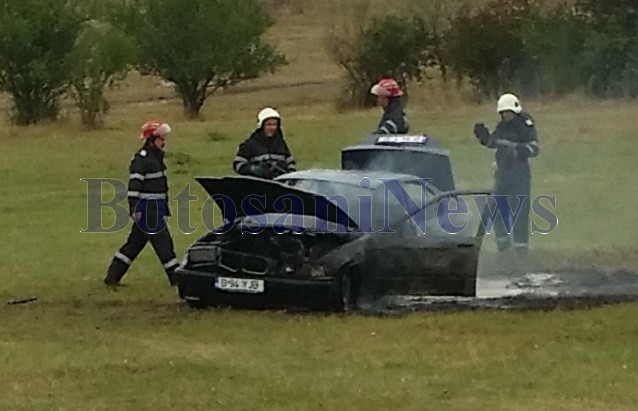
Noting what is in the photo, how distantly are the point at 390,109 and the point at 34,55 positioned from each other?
28.4 meters

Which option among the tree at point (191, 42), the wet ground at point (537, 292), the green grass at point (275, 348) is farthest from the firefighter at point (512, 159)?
the tree at point (191, 42)

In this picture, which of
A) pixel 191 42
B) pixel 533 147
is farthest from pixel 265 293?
pixel 191 42

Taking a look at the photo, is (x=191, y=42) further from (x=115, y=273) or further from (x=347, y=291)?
(x=347, y=291)

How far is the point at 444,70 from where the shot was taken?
43.6 metres

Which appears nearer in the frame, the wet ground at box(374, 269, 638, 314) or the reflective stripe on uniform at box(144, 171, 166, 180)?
the wet ground at box(374, 269, 638, 314)

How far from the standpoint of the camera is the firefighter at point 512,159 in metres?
14.6

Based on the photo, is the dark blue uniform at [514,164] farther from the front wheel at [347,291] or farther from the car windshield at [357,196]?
the front wheel at [347,291]

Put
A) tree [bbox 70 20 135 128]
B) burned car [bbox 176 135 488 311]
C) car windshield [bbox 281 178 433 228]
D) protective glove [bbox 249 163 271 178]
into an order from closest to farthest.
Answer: burned car [bbox 176 135 488 311] < car windshield [bbox 281 178 433 228] < protective glove [bbox 249 163 271 178] < tree [bbox 70 20 135 128]

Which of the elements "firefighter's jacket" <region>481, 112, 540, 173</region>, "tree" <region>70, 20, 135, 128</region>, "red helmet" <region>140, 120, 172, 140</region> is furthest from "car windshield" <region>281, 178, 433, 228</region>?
"tree" <region>70, 20, 135, 128</region>

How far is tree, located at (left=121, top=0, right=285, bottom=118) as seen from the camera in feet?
151

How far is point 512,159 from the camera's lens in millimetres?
14719

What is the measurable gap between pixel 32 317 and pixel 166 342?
1832 mm

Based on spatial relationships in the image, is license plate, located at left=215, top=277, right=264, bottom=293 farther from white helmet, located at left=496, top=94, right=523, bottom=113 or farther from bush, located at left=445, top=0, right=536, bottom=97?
bush, located at left=445, top=0, right=536, bottom=97

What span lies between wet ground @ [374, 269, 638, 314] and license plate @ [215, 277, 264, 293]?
3.56 feet
